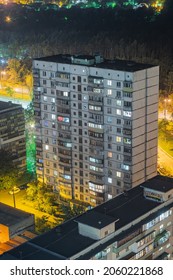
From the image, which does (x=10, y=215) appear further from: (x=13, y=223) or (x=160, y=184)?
(x=160, y=184)

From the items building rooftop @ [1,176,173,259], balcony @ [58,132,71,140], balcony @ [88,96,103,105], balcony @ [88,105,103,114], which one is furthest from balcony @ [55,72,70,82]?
building rooftop @ [1,176,173,259]

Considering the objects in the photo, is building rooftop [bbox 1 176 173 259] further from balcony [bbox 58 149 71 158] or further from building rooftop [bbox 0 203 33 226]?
balcony [bbox 58 149 71 158]

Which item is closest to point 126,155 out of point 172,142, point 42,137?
point 42,137

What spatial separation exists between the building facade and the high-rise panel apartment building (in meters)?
4.73

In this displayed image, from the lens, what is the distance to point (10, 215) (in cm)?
3756

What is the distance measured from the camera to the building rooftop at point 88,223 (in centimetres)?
2719

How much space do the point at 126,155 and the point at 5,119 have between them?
13277mm

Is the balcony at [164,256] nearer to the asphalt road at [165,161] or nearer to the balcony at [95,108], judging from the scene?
the balcony at [95,108]

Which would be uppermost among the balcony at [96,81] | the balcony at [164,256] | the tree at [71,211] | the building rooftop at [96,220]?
the balcony at [96,81]

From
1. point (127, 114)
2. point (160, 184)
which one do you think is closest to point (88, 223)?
point (160, 184)

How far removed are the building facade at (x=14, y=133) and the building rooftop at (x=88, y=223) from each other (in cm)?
1710

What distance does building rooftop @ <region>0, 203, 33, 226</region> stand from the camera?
36406mm

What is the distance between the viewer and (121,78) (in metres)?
38.2

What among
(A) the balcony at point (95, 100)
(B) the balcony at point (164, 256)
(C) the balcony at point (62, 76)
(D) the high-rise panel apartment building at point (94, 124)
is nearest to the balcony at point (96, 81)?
(D) the high-rise panel apartment building at point (94, 124)
